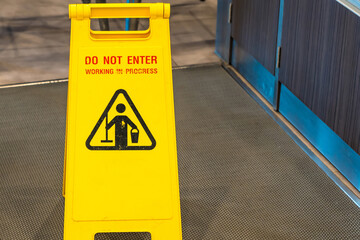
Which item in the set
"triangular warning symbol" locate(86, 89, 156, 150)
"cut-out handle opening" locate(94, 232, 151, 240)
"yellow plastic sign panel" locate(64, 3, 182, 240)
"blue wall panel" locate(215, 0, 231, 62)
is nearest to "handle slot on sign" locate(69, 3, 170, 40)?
"yellow plastic sign panel" locate(64, 3, 182, 240)

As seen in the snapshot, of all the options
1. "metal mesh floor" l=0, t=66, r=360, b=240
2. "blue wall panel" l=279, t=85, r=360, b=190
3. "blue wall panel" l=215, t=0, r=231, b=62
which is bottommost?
"metal mesh floor" l=0, t=66, r=360, b=240

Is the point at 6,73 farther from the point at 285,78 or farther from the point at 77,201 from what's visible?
the point at 77,201

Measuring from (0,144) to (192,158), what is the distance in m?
1.02

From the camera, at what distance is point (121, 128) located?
2312 mm

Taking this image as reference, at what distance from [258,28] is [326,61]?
2.98ft

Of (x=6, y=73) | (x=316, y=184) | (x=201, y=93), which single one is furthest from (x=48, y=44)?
(x=316, y=184)

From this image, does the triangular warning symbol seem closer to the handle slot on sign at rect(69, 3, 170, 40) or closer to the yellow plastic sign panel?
the yellow plastic sign panel

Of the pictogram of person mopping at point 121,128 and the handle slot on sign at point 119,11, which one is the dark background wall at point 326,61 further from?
the pictogram of person mopping at point 121,128

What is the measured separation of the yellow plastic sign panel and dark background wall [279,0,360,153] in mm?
957

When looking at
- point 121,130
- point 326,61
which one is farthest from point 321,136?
point 121,130

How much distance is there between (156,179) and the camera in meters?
2.36

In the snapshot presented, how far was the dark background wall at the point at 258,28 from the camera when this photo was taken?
369 centimetres

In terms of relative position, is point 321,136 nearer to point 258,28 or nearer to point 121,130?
point 258,28

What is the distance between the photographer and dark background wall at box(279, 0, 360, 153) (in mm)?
2846
